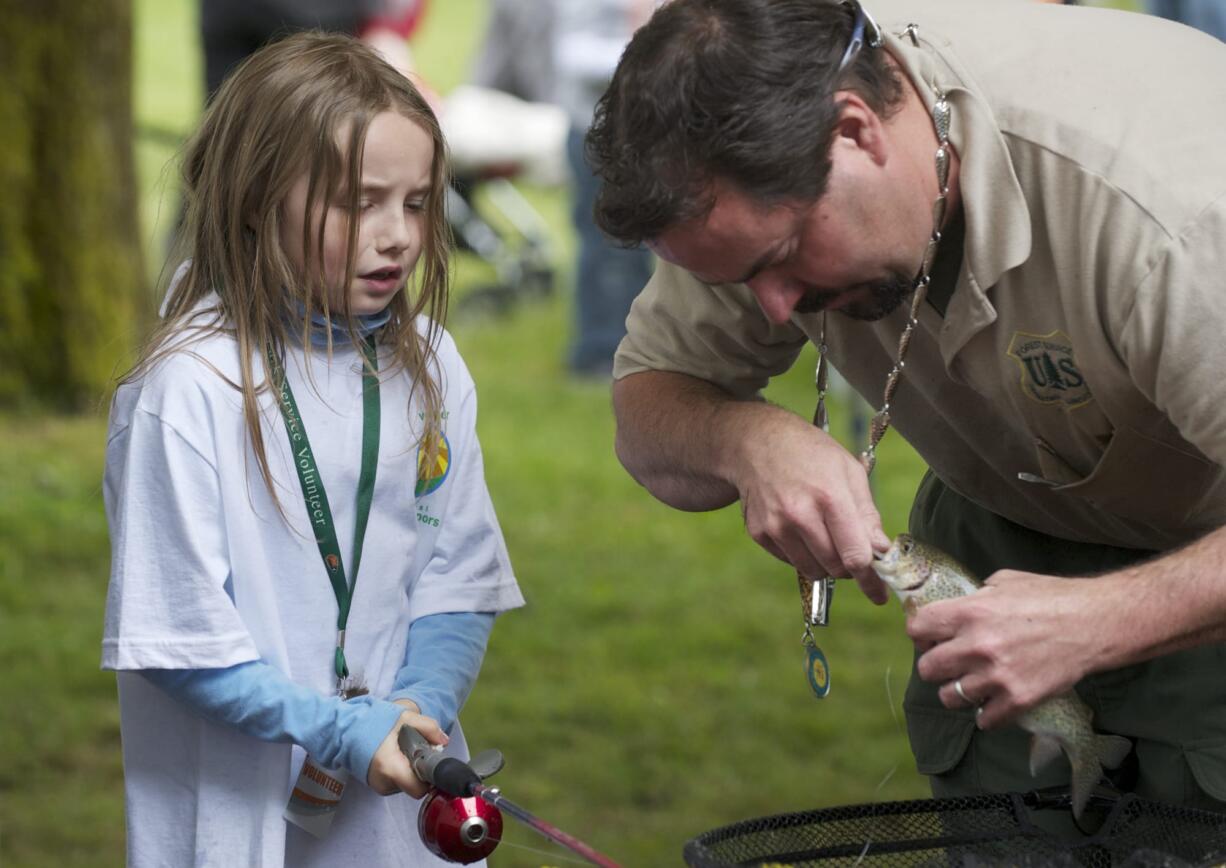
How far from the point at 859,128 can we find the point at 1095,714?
109 centimetres

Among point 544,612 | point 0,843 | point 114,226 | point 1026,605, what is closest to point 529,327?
point 114,226

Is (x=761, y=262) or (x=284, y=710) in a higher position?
(x=761, y=262)

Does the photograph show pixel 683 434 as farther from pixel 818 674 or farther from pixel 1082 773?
pixel 1082 773

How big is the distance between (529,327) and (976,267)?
24.8ft

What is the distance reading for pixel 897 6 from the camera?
279 centimetres

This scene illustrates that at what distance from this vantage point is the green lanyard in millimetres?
2420

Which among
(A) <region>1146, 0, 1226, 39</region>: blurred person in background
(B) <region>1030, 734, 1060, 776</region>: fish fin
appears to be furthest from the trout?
(A) <region>1146, 0, 1226, 39</region>: blurred person in background

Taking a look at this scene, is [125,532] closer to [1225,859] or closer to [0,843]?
[1225,859]

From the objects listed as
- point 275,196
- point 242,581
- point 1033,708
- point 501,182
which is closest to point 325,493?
point 242,581

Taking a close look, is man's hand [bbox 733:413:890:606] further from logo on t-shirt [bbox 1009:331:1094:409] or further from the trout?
logo on t-shirt [bbox 1009:331:1094:409]

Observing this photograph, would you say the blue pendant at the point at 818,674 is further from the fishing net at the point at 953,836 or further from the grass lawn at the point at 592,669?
the grass lawn at the point at 592,669

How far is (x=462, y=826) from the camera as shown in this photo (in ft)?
7.24

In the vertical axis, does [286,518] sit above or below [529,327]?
above

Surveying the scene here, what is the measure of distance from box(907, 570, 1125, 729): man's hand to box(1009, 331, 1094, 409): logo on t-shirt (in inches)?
14.6
